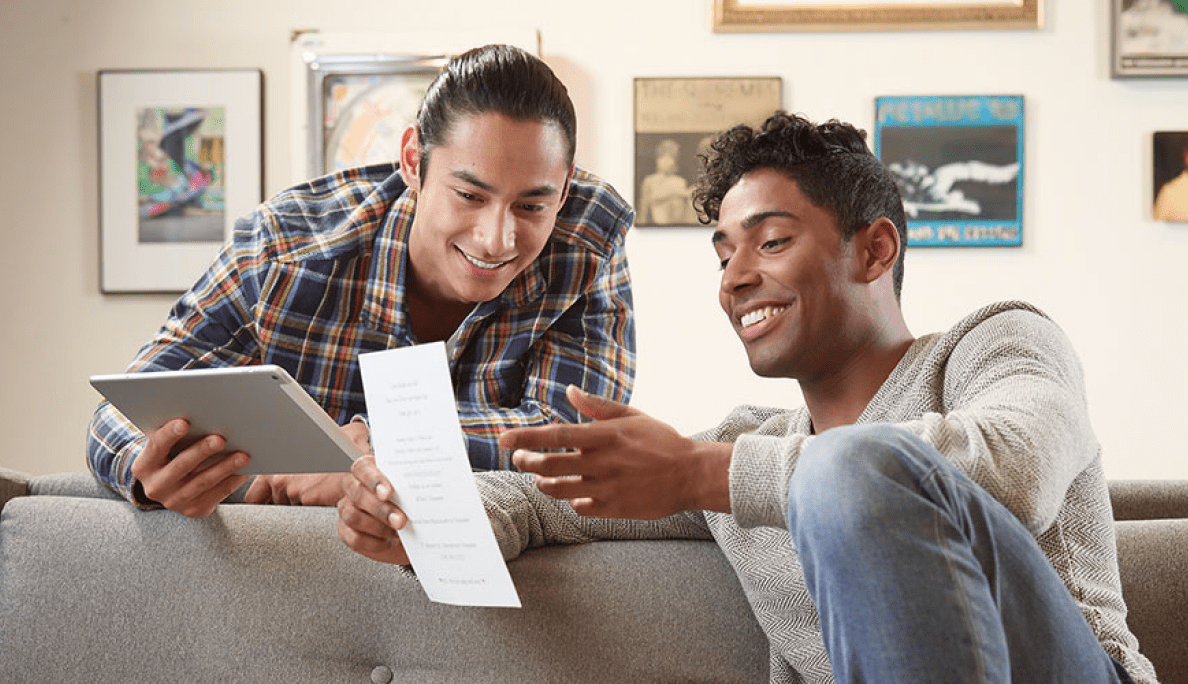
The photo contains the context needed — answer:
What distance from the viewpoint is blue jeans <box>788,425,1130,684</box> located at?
862 millimetres

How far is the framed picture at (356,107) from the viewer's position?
3.06 metres

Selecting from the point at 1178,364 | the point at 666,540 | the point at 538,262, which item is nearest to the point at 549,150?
the point at 538,262

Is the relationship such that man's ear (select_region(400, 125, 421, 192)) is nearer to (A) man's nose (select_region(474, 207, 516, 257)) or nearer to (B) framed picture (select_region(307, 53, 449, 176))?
(A) man's nose (select_region(474, 207, 516, 257))

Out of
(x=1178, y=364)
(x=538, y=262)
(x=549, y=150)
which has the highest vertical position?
(x=549, y=150)

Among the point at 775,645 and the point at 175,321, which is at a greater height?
the point at 175,321

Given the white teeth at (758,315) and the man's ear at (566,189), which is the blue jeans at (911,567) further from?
the man's ear at (566,189)

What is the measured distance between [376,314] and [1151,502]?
127cm

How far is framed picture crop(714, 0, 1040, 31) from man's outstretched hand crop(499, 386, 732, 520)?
2213 millimetres

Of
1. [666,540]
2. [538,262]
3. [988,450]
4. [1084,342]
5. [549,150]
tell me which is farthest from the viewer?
[1084,342]

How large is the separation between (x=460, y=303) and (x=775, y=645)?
0.86 m

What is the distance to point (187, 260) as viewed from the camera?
10.2 feet

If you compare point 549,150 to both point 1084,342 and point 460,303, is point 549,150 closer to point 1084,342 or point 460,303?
point 460,303

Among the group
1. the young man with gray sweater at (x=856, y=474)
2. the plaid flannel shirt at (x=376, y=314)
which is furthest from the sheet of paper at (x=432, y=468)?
the plaid flannel shirt at (x=376, y=314)

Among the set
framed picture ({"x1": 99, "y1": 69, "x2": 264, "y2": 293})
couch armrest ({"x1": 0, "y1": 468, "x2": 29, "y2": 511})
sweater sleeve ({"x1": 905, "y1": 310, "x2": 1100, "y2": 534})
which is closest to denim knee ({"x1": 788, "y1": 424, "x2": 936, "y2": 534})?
sweater sleeve ({"x1": 905, "y1": 310, "x2": 1100, "y2": 534})
